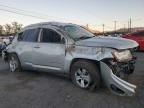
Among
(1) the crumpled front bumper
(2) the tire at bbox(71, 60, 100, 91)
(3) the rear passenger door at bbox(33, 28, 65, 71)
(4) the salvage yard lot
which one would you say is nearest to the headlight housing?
(1) the crumpled front bumper

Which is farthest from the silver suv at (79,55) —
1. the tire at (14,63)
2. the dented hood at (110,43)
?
the tire at (14,63)

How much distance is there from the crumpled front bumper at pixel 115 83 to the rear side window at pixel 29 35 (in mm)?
2760

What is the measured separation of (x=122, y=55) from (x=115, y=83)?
0.72 m

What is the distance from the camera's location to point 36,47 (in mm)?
6324

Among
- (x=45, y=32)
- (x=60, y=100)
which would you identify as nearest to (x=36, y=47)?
(x=45, y=32)

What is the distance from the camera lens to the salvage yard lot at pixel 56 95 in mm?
4152

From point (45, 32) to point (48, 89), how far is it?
185 cm

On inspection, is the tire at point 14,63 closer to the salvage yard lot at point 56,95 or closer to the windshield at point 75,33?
the salvage yard lot at point 56,95

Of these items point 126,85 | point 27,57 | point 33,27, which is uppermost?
point 33,27

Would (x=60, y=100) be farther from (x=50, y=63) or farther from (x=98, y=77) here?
(x=50, y=63)

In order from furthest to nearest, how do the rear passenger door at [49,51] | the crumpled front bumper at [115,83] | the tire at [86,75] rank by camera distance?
the rear passenger door at [49,51] < the tire at [86,75] < the crumpled front bumper at [115,83]

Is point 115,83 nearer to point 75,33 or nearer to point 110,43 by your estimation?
point 110,43

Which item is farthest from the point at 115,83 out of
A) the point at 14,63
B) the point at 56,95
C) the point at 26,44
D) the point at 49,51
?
the point at 14,63

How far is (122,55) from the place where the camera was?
4750mm
